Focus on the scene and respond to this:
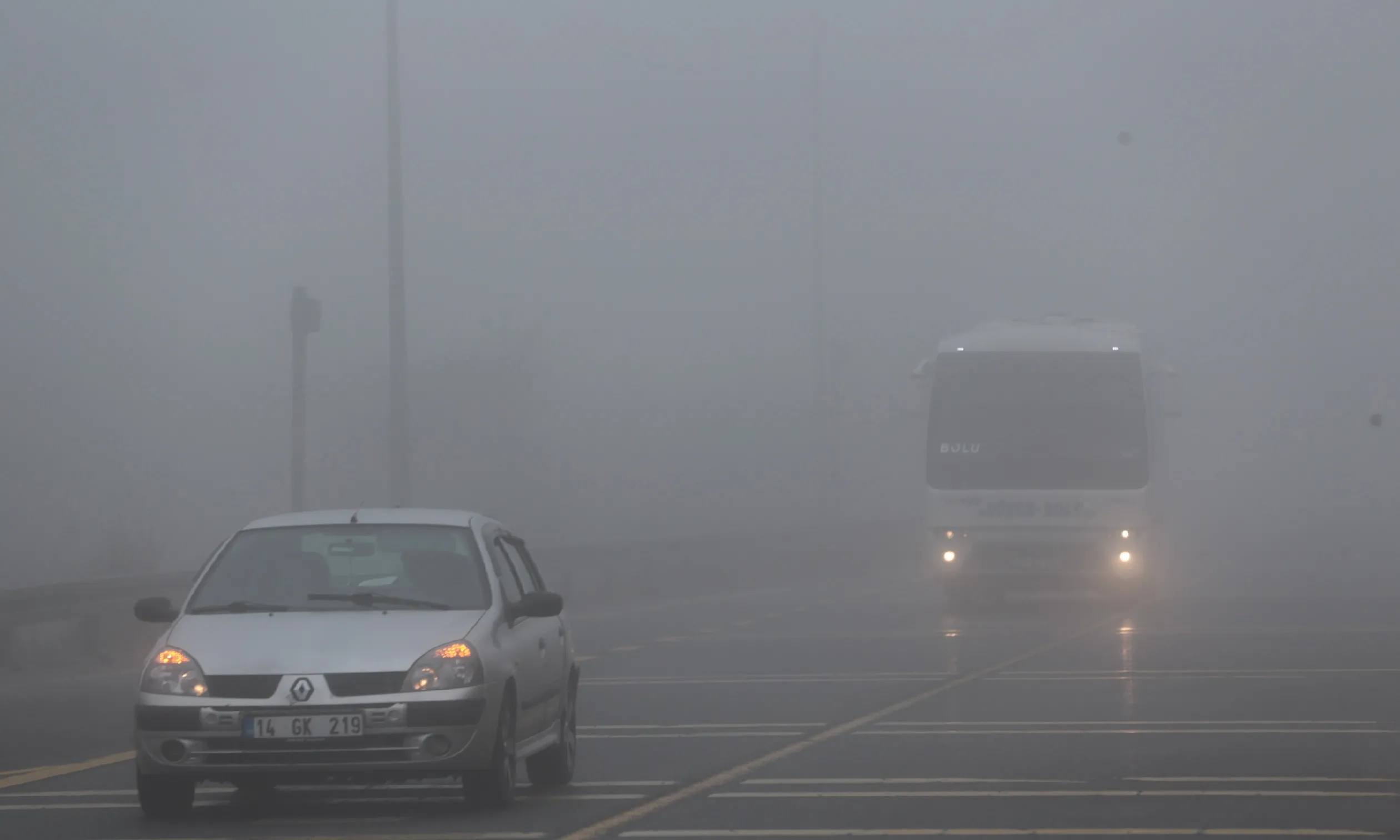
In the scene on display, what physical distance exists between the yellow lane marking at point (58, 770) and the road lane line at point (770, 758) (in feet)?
12.4

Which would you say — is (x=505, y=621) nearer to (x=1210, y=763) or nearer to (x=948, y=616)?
(x=1210, y=763)

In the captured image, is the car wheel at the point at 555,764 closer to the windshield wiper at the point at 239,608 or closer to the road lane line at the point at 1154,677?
the windshield wiper at the point at 239,608

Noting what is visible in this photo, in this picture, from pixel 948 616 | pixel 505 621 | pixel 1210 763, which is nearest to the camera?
pixel 505 621

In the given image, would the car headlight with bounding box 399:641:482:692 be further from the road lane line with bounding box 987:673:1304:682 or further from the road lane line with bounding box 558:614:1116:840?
the road lane line with bounding box 987:673:1304:682

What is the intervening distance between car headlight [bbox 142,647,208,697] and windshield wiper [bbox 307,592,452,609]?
31.6 inches

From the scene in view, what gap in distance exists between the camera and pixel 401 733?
9016mm

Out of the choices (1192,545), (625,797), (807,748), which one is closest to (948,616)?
(807,748)

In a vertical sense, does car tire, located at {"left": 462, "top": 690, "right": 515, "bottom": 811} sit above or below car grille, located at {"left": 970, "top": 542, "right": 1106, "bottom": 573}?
above

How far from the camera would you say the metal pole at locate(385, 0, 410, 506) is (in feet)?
89.1

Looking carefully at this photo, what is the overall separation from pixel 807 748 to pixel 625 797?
2405 mm

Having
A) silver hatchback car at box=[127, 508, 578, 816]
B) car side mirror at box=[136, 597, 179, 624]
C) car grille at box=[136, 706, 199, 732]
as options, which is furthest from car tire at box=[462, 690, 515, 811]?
car side mirror at box=[136, 597, 179, 624]

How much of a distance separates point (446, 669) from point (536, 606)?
999 millimetres

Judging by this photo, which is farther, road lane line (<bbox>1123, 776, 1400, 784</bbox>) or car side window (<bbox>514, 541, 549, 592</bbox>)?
car side window (<bbox>514, 541, 549, 592</bbox>)

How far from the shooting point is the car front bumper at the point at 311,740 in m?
8.96
